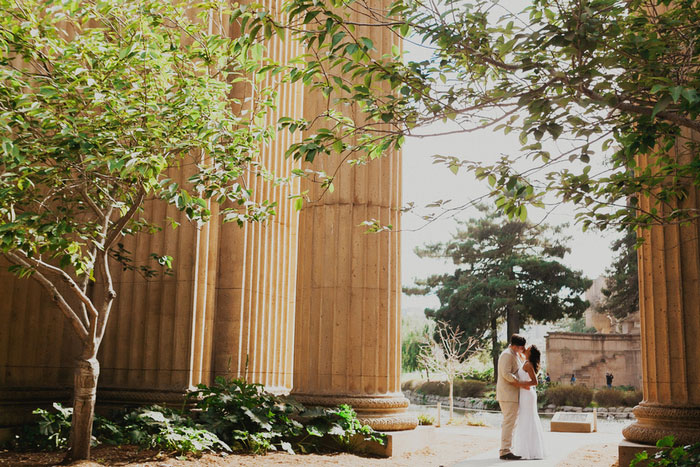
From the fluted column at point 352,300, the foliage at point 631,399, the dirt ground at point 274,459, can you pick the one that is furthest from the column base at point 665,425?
the foliage at point 631,399

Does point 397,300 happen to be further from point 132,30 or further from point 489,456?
point 132,30

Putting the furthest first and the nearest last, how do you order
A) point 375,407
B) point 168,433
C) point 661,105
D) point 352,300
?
point 352,300 → point 375,407 → point 168,433 → point 661,105

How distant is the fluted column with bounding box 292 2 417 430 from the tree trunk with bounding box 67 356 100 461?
379cm

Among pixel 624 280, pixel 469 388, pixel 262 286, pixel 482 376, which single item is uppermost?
pixel 624 280

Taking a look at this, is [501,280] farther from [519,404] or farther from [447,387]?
[519,404]

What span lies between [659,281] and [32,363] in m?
9.12

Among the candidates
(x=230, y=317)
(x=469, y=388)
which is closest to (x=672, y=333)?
(x=230, y=317)

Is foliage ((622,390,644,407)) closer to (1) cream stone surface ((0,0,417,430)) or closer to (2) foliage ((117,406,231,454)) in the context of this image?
(1) cream stone surface ((0,0,417,430))

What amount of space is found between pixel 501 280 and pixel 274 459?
1448 inches

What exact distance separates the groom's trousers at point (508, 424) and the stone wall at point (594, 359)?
31.8m

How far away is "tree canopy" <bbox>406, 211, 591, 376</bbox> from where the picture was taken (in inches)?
1743

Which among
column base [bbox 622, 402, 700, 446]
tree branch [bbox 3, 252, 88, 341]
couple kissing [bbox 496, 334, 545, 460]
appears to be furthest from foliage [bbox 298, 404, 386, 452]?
tree branch [bbox 3, 252, 88, 341]

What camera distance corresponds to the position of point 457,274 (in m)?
49.0

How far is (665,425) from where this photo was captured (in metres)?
8.30
